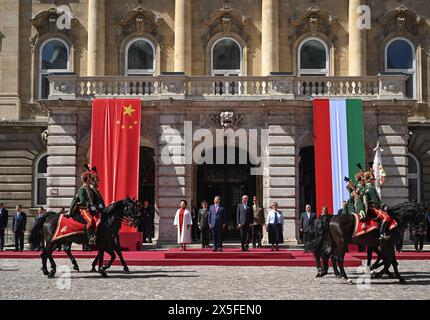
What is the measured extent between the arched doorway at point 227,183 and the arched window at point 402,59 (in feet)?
27.8

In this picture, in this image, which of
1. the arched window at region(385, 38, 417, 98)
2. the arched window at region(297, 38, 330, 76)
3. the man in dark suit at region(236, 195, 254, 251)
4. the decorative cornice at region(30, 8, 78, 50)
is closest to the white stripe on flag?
the man in dark suit at region(236, 195, 254, 251)

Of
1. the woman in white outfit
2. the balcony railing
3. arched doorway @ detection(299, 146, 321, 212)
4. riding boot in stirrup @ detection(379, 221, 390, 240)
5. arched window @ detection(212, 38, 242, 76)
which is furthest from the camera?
arched window @ detection(212, 38, 242, 76)

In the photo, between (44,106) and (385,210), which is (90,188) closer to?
(385,210)

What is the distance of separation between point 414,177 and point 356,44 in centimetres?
675

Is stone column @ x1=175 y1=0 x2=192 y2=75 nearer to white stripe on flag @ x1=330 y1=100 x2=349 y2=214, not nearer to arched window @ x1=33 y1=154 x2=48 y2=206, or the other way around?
arched window @ x1=33 y1=154 x2=48 y2=206

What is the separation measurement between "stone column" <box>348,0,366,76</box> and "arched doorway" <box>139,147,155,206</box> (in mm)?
10146

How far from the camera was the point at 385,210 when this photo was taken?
63.4 feet

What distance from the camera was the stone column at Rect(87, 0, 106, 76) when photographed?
34844 mm

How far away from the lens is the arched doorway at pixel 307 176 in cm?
3347

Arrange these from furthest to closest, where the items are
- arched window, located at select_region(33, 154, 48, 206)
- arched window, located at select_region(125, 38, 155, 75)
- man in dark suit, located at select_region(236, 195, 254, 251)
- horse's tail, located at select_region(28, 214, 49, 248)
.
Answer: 1. arched window, located at select_region(125, 38, 155, 75)
2. arched window, located at select_region(33, 154, 48, 206)
3. man in dark suit, located at select_region(236, 195, 254, 251)
4. horse's tail, located at select_region(28, 214, 49, 248)

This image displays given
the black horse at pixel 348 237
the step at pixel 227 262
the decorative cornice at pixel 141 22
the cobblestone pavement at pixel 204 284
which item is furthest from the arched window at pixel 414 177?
the black horse at pixel 348 237

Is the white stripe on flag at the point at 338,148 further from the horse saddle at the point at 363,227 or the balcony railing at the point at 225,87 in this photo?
the horse saddle at the point at 363,227

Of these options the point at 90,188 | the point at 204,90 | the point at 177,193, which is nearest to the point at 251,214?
the point at 177,193
